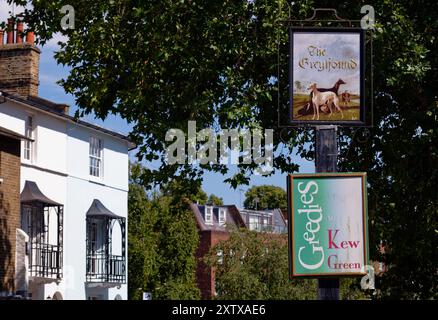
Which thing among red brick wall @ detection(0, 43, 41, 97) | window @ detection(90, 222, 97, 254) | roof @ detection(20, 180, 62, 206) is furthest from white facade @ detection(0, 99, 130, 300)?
red brick wall @ detection(0, 43, 41, 97)

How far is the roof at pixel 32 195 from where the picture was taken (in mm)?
39312

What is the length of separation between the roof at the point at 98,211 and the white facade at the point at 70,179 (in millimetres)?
210

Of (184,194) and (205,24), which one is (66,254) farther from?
(205,24)

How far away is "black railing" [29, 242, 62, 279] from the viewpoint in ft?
133

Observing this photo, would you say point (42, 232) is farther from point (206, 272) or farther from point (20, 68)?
point (206, 272)

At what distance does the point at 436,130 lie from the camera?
2055 centimetres

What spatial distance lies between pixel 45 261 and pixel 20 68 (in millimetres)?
8610

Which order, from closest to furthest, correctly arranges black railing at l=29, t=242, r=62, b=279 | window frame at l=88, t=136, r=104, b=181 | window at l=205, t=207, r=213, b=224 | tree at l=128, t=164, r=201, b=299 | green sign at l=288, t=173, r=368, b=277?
1. green sign at l=288, t=173, r=368, b=277
2. black railing at l=29, t=242, r=62, b=279
3. window frame at l=88, t=136, r=104, b=181
4. tree at l=128, t=164, r=201, b=299
5. window at l=205, t=207, r=213, b=224

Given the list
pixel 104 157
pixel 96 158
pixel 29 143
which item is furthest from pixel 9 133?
pixel 104 157

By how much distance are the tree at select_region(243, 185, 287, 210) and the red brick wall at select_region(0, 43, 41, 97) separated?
7564 cm

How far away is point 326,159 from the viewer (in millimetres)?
16234

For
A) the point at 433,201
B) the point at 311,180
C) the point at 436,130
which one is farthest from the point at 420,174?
the point at 311,180

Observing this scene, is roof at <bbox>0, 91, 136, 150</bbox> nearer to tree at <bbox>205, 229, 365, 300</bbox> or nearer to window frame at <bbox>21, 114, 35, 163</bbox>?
window frame at <bbox>21, 114, 35, 163</bbox>

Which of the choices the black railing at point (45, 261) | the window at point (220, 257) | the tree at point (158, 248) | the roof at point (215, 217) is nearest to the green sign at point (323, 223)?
the black railing at point (45, 261)
